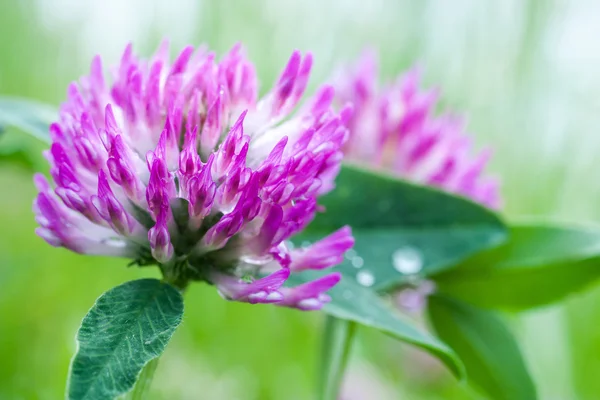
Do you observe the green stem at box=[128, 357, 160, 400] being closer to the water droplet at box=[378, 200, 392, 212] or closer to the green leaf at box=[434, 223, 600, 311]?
the water droplet at box=[378, 200, 392, 212]

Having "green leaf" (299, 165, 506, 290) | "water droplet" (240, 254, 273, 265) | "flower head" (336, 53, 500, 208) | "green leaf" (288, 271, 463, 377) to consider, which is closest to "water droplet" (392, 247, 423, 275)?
"green leaf" (299, 165, 506, 290)

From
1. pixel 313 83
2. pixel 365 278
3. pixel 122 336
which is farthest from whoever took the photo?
pixel 313 83

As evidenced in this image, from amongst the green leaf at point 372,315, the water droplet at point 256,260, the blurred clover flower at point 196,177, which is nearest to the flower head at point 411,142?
the green leaf at point 372,315

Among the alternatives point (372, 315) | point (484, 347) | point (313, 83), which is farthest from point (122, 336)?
point (313, 83)

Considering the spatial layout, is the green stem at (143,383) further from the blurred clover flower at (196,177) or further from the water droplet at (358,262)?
the water droplet at (358,262)

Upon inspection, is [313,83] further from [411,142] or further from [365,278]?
[365,278]

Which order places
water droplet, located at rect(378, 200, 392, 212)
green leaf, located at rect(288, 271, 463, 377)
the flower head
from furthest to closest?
the flower head < water droplet, located at rect(378, 200, 392, 212) < green leaf, located at rect(288, 271, 463, 377)

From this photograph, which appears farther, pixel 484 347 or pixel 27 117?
pixel 484 347
